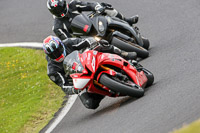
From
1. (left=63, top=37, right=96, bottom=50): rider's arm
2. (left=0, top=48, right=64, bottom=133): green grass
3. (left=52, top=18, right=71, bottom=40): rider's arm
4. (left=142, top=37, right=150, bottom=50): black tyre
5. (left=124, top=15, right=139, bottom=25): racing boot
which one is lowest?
(left=0, top=48, right=64, bottom=133): green grass

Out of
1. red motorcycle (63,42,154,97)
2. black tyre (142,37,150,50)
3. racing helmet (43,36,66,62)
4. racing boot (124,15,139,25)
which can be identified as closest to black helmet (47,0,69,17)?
racing boot (124,15,139,25)

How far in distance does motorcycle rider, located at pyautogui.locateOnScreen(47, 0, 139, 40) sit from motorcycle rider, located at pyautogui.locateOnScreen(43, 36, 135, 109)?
213cm

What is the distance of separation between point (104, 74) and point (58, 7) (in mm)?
4118

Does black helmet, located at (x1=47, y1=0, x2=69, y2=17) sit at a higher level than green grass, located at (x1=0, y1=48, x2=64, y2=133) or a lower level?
higher

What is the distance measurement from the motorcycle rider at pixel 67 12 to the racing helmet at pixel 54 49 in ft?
8.46

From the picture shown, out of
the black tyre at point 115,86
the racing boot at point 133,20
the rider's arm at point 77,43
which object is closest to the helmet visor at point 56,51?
the rider's arm at point 77,43

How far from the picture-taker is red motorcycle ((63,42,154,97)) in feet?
26.8

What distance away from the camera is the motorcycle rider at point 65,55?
909 centimetres

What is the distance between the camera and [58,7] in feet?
38.9

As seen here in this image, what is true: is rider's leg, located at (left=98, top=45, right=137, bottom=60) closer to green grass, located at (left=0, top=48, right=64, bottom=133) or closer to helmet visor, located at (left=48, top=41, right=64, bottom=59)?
helmet visor, located at (left=48, top=41, right=64, bottom=59)

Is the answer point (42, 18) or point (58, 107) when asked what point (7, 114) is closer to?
point (58, 107)

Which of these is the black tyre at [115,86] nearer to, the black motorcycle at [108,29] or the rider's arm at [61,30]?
the black motorcycle at [108,29]

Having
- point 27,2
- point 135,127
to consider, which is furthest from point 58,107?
point 27,2

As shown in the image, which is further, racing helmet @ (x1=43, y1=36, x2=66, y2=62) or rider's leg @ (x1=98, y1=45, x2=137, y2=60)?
racing helmet @ (x1=43, y1=36, x2=66, y2=62)
